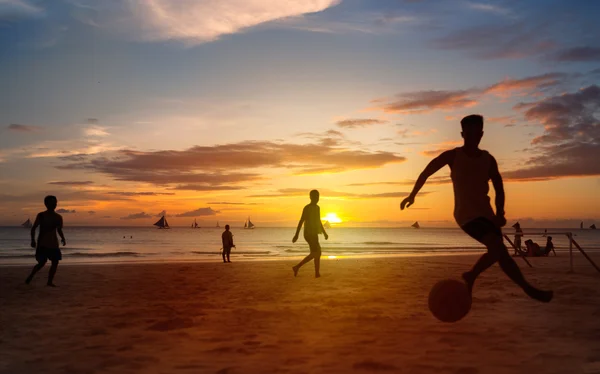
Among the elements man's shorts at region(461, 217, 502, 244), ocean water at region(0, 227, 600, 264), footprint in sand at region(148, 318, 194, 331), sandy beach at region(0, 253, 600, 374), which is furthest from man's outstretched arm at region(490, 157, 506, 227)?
ocean water at region(0, 227, 600, 264)

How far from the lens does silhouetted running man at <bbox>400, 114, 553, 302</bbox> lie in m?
5.72

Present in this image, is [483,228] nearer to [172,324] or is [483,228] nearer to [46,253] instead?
[172,324]

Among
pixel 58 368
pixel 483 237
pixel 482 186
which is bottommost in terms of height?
pixel 58 368

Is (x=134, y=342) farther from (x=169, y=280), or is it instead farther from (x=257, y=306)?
(x=169, y=280)

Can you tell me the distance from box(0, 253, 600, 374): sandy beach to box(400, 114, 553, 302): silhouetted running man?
861 millimetres

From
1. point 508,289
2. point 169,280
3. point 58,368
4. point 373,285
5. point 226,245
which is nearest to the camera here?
point 58,368

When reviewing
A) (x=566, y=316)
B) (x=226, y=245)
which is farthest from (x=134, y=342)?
(x=226, y=245)

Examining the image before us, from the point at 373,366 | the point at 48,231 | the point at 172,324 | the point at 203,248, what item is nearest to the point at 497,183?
the point at 373,366

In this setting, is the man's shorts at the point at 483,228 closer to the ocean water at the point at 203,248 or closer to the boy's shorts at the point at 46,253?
the boy's shorts at the point at 46,253

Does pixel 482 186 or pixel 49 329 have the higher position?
pixel 482 186

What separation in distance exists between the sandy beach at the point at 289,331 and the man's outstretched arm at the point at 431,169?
5.08ft

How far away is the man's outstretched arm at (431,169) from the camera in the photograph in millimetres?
5996

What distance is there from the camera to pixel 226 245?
23453 mm

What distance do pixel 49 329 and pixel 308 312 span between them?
3.56m
